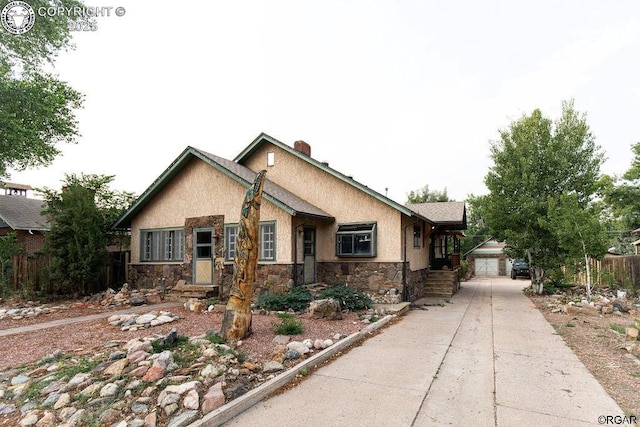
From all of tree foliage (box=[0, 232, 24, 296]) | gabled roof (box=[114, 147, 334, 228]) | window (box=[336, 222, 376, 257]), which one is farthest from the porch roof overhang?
tree foliage (box=[0, 232, 24, 296])

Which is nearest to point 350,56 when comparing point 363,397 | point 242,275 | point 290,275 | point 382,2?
point 382,2

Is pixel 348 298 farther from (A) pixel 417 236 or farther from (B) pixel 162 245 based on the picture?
(B) pixel 162 245

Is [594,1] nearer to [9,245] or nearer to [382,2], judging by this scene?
[382,2]

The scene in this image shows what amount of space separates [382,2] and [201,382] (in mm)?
11267

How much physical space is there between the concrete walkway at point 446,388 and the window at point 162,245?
8996 millimetres

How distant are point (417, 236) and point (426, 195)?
2643 centimetres

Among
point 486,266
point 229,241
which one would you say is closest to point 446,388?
point 229,241

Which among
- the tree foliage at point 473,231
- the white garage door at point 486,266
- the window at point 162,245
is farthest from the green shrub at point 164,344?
the white garage door at point 486,266

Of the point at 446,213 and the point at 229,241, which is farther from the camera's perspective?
the point at 446,213

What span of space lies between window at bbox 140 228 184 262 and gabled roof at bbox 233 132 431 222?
424 cm

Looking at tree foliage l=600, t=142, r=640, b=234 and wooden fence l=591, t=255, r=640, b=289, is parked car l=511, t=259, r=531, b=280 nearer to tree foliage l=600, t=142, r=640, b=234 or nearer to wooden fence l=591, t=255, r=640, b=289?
tree foliage l=600, t=142, r=640, b=234

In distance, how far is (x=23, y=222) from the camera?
1827 cm

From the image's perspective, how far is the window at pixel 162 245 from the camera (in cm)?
1273

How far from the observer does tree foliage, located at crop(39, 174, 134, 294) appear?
11.1 metres
